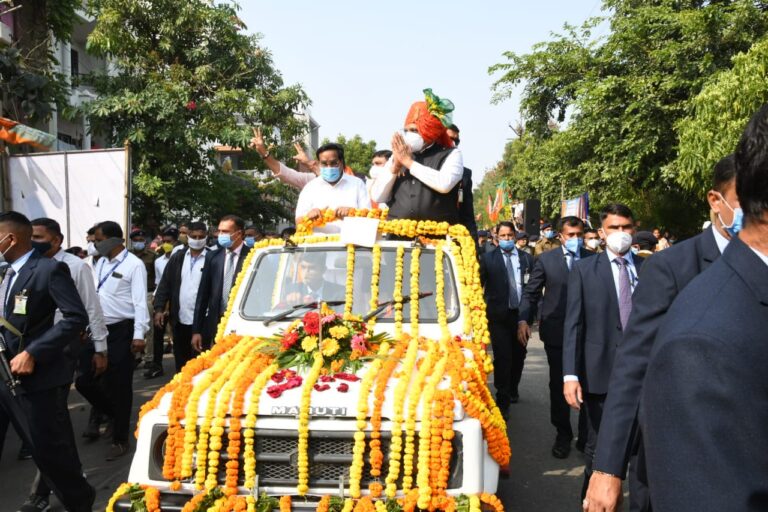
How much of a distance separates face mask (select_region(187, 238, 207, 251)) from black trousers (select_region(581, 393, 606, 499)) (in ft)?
17.0

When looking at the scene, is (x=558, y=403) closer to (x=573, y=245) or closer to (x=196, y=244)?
(x=573, y=245)

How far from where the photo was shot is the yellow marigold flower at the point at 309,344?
3.79 metres

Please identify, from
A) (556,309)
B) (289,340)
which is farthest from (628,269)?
(289,340)

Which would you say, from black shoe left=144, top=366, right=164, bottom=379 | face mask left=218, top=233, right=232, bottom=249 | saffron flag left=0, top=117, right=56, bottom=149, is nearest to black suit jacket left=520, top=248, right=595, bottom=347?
face mask left=218, top=233, right=232, bottom=249

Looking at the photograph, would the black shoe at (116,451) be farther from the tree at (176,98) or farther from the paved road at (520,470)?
the tree at (176,98)

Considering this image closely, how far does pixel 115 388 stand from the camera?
6238 millimetres

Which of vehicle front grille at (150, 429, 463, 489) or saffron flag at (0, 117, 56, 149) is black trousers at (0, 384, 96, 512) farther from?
saffron flag at (0, 117, 56, 149)

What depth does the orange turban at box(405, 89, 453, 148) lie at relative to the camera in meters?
5.47

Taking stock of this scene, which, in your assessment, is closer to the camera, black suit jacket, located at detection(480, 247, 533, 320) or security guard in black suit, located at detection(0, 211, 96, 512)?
security guard in black suit, located at detection(0, 211, 96, 512)

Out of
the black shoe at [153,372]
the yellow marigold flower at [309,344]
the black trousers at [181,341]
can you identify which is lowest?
the black shoe at [153,372]

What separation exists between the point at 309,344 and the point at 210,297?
12.5ft

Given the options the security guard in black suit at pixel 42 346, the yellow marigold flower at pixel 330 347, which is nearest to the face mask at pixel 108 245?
the security guard in black suit at pixel 42 346

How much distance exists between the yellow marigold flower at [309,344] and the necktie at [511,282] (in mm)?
4784

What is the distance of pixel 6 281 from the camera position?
4.63m
